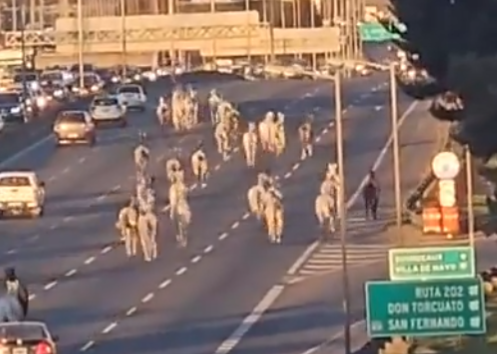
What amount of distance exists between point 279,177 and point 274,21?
4641 inches

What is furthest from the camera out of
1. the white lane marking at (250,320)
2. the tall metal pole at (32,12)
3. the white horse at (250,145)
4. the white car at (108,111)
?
the tall metal pole at (32,12)

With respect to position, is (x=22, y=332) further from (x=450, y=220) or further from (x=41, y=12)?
(x=41, y=12)

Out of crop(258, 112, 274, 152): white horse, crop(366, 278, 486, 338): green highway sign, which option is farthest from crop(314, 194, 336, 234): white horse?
crop(366, 278, 486, 338): green highway sign

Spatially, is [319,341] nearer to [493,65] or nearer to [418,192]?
[493,65]

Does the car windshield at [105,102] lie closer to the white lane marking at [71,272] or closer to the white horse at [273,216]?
the white horse at [273,216]

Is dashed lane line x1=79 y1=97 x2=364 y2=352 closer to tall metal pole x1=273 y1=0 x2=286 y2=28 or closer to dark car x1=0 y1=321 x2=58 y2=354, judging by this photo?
dark car x1=0 y1=321 x2=58 y2=354

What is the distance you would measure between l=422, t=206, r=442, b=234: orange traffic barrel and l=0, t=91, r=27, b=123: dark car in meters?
32.6

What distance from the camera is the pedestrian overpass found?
159625 mm

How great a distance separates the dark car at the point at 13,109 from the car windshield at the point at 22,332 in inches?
2098

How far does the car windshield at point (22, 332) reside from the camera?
3200 cm

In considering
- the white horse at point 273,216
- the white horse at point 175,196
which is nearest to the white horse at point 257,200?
the white horse at point 273,216

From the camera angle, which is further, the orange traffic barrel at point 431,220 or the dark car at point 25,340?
the orange traffic barrel at point 431,220

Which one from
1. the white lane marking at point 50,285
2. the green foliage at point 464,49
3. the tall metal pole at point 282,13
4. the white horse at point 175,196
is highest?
the green foliage at point 464,49

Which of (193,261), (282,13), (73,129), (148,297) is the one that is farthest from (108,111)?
(282,13)
